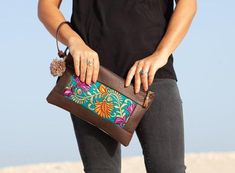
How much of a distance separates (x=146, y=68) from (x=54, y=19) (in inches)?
21.8

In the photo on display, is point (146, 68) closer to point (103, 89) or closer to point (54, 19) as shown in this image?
point (103, 89)

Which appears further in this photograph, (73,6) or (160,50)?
(73,6)

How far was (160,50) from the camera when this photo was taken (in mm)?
2287

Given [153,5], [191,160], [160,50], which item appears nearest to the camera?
[160,50]

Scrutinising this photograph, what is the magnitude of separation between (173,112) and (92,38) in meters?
0.50

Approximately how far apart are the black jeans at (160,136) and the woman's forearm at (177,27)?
0.44ft

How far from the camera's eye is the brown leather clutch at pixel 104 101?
2.33 meters

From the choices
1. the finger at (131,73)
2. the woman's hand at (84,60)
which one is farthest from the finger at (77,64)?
the finger at (131,73)

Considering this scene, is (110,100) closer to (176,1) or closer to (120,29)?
(120,29)

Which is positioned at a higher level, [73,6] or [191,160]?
[73,6]

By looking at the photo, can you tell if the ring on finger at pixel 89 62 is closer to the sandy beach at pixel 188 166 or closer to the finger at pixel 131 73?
the finger at pixel 131 73

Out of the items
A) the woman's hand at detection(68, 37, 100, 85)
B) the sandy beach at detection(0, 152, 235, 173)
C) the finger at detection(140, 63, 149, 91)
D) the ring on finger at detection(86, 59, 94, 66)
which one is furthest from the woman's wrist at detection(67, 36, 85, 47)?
the sandy beach at detection(0, 152, 235, 173)

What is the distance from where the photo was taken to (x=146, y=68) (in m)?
2.25

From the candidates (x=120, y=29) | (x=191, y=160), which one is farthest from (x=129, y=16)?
(x=191, y=160)
